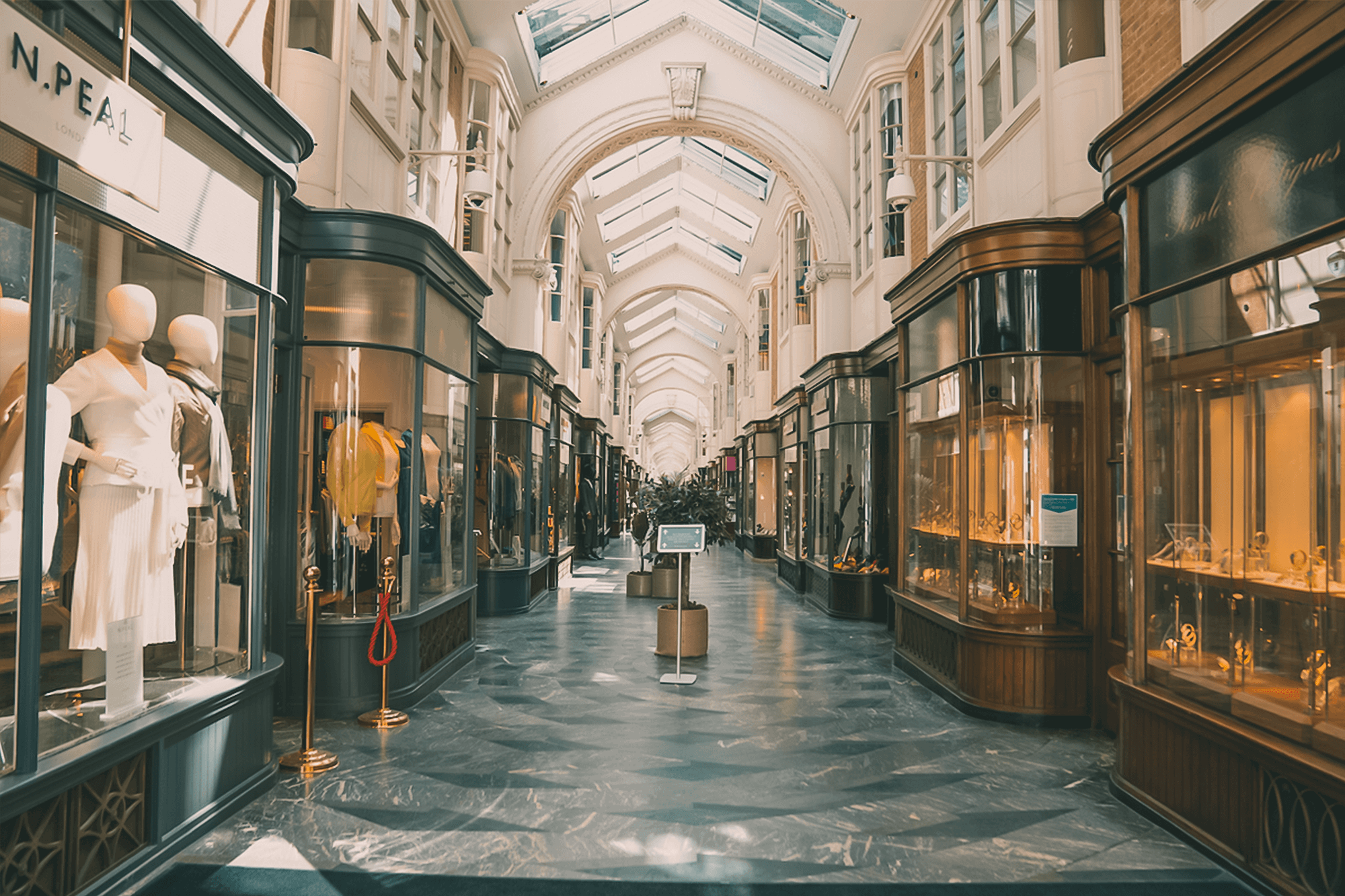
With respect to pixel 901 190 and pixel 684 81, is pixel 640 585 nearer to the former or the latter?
pixel 901 190

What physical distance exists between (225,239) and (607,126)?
9.11 metres

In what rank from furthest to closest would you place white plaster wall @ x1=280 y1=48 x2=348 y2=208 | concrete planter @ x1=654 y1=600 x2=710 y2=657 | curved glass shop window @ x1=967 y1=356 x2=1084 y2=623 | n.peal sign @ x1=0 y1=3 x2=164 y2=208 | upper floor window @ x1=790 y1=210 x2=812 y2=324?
upper floor window @ x1=790 y1=210 x2=812 y2=324
concrete planter @ x1=654 y1=600 x2=710 y2=657
white plaster wall @ x1=280 y1=48 x2=348 y2=208
curved glass shop window @ x1=967 y1=356 x2=1084 y2=623
n.peal sign @ x1=0 y1=3 x2=164 y2=208

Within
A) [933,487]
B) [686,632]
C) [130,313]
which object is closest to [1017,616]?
[933,487]

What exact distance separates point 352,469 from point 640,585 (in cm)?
682

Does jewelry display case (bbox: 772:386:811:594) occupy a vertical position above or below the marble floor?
above

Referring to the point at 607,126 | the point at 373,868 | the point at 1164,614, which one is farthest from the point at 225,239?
the point at 607,126

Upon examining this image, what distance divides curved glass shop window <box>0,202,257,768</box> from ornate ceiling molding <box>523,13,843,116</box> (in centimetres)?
909

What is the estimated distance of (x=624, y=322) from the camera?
27188mm

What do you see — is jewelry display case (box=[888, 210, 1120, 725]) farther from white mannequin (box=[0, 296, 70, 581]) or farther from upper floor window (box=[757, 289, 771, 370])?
upper floor window (box=[757, 289, 771, 370])

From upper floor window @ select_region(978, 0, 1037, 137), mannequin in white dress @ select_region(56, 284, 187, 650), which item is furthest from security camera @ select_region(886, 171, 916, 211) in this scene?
mannequin in white dress @ select_region(56, 284, 187, 650)

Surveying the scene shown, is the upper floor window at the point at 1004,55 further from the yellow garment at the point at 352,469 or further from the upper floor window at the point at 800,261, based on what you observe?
the upper floor window at the point at 800,261

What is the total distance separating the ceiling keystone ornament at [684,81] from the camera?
11.6m

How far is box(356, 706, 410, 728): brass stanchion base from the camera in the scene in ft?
15.8

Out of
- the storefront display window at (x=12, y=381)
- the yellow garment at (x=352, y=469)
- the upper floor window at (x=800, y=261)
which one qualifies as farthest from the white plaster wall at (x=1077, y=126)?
the upper floor window at (x=800, y=261)
